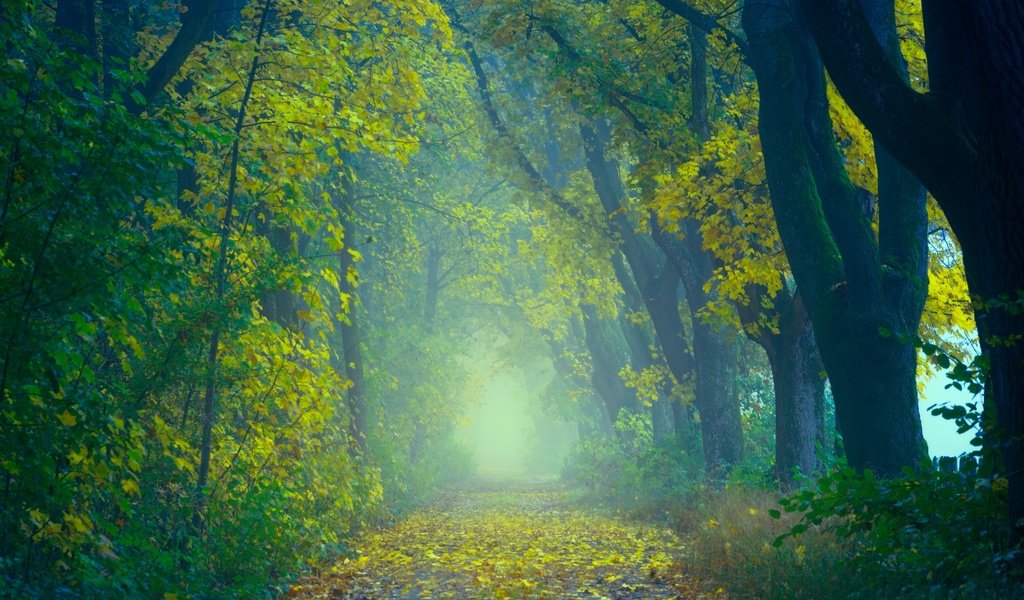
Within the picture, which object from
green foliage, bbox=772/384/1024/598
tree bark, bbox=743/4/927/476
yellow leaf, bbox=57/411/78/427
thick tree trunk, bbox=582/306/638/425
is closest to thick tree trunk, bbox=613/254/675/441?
thick tree trunk, bbox=582/306/638/425

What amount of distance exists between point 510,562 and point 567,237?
11.9m

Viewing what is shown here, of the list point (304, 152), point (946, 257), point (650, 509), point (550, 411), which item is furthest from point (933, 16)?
point (550, 411)

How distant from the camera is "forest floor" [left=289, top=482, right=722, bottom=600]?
9.03 meters

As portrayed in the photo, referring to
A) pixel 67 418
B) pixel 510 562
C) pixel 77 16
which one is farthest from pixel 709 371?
pixel 67 418

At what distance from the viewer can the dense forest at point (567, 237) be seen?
5.47 m

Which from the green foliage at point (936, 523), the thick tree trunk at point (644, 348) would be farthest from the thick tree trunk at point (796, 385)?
the thick tree trunk at point (644, 348)

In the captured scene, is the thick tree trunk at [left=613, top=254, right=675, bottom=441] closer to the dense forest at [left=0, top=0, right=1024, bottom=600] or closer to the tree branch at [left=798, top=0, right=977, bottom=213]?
the dense forest at [left=0, top=0, right=1024, bottom=600]

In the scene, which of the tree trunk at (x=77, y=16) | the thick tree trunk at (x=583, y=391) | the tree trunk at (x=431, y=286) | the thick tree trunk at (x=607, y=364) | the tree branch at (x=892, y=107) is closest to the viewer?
the tree branch at (x=892, y=107)

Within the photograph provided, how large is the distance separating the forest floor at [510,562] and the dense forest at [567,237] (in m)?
0.10

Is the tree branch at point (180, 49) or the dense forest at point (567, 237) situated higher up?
the tree branch at point (180, 49)

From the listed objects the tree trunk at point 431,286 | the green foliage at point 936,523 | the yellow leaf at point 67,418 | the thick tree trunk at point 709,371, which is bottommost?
the green foliage at point 936,523

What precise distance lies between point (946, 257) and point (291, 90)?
11.2 metres

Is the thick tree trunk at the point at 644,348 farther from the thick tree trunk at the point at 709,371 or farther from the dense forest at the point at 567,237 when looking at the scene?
the thick tree trunk at the point at 709,371

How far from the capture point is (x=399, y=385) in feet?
103
